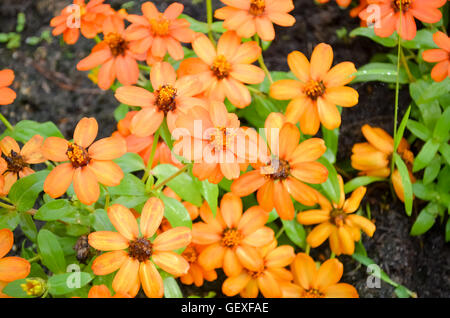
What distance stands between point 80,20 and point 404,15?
111cm

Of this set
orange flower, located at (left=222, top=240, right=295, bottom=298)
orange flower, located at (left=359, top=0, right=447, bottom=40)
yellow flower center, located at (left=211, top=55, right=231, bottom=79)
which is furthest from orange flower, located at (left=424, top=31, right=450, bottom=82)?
orange flower, located at (left=222, top=240, right=295, bottom=298)

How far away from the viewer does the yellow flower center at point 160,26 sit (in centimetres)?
148

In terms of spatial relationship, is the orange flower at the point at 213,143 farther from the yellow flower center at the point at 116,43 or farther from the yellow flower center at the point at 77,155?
the yellow flower center at the point at 116,43

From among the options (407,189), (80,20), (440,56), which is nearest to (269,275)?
(407,189)

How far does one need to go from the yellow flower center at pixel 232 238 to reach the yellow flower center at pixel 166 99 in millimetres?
467

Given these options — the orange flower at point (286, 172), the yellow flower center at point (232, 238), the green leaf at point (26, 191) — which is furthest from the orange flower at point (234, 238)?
the green leaf at point (26, 191)

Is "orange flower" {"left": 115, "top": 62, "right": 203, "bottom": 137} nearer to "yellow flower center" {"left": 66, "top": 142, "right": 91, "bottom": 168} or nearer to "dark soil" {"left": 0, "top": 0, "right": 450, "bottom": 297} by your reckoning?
"yellow flower center" {"left": 66, "top": 142, "right": 91, "bottom": 168}

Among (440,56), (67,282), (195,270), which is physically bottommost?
(67,282)

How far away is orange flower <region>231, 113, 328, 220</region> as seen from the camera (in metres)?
1.23

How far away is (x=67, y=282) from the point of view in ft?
3.99

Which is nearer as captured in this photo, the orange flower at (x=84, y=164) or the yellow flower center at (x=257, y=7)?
the orange flower at (x=84, y=164)

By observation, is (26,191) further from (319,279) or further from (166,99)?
(319,279)

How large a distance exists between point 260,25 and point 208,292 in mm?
1045

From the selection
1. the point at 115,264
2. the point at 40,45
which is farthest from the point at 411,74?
the point at 40,45
